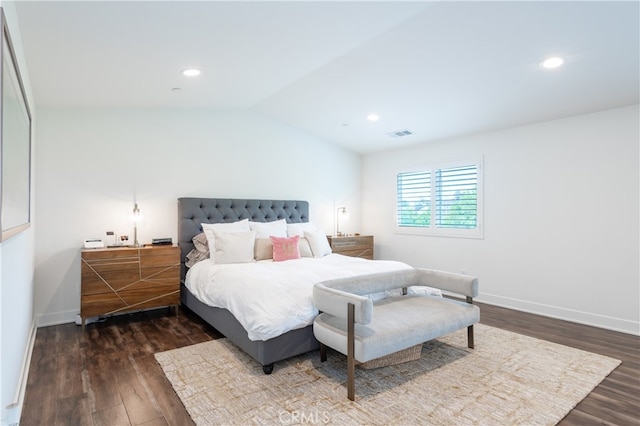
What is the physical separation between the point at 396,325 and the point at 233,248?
7.08ft

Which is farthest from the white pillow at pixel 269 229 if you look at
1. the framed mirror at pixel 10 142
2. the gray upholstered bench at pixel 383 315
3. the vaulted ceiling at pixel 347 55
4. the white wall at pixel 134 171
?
the framed mirror at pixel 10 142

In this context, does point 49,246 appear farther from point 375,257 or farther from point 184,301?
point 375,257

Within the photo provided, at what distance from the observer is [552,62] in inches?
120

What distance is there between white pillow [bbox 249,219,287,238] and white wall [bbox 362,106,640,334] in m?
2.46

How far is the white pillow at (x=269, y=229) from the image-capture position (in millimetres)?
4545

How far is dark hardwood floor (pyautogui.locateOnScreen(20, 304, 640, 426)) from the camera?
2.16 m

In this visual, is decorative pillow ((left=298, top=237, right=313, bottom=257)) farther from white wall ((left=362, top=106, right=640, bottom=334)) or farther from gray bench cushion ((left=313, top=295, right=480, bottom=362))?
white wall ((left=362, top=106, right=640, bottom=334))

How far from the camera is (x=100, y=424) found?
2061 mm

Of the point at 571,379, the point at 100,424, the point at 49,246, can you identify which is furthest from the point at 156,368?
the point at 571,379

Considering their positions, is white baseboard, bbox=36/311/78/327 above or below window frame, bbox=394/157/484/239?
below

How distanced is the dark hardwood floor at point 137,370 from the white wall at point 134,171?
83 centimetres

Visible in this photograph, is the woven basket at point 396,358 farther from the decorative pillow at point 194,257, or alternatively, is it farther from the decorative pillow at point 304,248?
the decorative pillow at point 194,257

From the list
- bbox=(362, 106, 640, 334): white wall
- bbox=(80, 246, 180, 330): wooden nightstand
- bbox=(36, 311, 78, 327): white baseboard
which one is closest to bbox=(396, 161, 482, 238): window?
bbox=(362, 106, 640, 334): white wall

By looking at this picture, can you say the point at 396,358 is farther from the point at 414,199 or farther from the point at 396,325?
the point at 414,199
